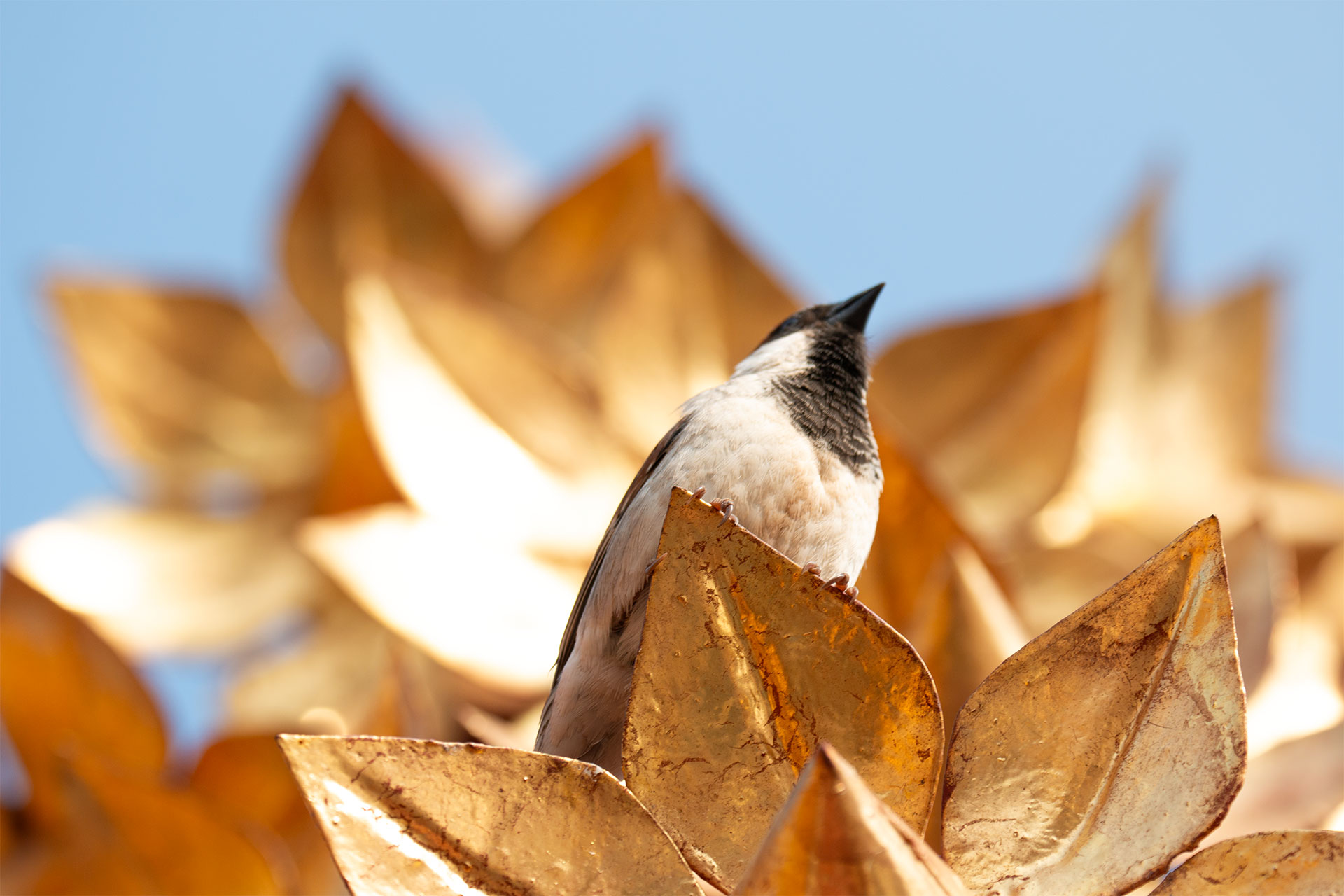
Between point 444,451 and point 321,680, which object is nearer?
point 444,451

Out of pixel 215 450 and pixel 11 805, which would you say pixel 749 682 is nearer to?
pixel 11 805

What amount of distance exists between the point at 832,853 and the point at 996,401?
2097mm

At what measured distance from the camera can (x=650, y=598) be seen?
3.92 feet

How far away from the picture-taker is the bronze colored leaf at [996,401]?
9.09 ft

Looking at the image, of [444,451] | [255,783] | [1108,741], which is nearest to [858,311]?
[444,451]

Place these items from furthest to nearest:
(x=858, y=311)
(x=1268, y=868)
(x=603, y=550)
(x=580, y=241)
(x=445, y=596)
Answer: (x=580, y=241) < (x=858, y=311) < (x=445, y=596) < (x=603, y=550) < (x=1268, y=868)

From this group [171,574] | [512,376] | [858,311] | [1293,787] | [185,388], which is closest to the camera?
[1293,787]

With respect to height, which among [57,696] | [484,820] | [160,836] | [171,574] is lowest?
[160,836]

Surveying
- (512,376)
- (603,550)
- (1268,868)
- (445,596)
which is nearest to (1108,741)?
(1268,868)

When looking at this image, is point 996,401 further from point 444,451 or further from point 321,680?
point 321,680

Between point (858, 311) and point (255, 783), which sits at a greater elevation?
point (858, 311)

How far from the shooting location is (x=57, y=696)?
2363 mm

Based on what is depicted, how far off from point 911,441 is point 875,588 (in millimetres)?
870

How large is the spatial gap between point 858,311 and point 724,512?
0.91 meters
